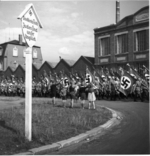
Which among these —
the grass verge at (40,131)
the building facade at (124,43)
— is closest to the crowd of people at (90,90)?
the grass verge at (40,131)

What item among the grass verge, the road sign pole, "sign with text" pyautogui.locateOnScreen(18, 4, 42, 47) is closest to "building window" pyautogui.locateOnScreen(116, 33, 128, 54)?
the grass verge

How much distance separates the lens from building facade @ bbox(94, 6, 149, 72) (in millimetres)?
21659

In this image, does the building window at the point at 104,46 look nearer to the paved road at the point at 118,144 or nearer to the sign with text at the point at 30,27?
the paved road at the point at 118,144

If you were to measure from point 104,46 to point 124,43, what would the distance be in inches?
114

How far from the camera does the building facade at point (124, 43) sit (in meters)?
21.7

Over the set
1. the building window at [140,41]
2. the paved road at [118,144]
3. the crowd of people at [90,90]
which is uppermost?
the building window at [140,41]

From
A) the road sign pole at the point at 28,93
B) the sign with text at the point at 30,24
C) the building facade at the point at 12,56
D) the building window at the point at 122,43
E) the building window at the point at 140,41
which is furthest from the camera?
the building facade at the point at 12,56

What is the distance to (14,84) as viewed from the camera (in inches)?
1179

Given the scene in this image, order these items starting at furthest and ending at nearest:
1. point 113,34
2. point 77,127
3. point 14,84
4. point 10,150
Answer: point 14,84, point 113,34, point 77,127, point 10,150

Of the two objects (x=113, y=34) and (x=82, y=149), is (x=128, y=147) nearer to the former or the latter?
(x=82, y=149)

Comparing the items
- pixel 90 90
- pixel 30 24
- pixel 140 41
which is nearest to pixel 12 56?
pixel 140 41

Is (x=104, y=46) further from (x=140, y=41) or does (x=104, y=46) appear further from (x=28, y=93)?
(x=28, y=93)

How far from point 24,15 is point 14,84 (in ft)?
85.3

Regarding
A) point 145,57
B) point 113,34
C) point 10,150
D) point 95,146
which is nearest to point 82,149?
point 95,146
